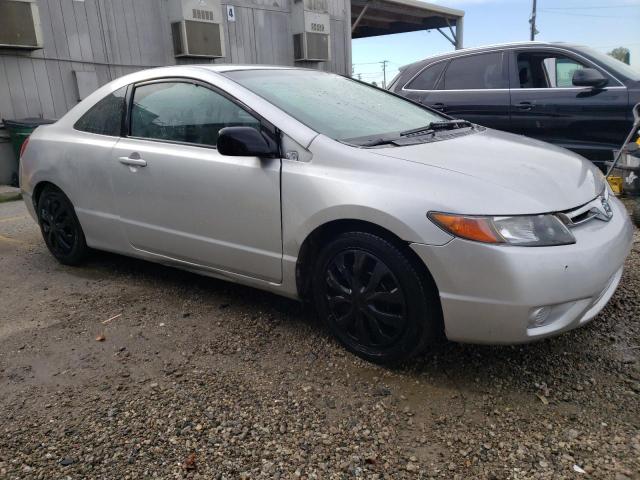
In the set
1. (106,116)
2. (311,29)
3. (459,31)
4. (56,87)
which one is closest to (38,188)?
(106,116)

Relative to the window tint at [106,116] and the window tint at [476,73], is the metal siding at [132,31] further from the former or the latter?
the window tint at [106,116]

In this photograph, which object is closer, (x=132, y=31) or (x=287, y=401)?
(x=287, y=401)

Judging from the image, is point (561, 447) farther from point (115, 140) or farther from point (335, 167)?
point (115, 140)

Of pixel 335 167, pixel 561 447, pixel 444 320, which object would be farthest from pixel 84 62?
pixel 561 447

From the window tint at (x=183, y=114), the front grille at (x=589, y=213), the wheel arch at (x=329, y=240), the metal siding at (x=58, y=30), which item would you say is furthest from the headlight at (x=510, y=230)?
the metal siding at (x=58, y=30)

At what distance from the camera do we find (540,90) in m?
5.75

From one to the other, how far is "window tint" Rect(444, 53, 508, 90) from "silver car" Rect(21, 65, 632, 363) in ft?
8.71

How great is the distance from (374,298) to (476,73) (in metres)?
4.39

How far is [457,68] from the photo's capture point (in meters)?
6.21

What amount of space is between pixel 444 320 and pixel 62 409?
171cm

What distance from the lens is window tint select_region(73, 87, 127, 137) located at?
145 inches

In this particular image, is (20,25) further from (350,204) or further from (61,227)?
(350,204)

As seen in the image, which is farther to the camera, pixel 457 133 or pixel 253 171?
pixel 457 133

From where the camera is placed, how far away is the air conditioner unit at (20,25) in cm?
804
